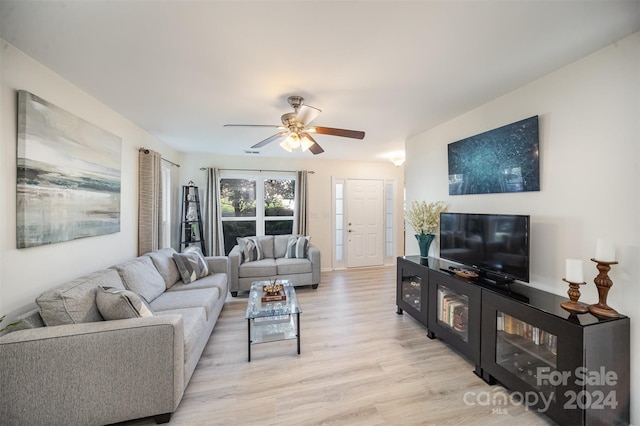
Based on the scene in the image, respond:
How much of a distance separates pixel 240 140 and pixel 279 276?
2264mm

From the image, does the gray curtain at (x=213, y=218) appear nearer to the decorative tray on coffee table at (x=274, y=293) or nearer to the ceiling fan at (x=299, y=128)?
the decorative tray on coffee table at (x=274, y=293)

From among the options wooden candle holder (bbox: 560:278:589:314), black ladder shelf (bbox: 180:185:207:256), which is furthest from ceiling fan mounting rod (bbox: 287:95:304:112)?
black ladder shelf (bbox: 180:185:207:256)

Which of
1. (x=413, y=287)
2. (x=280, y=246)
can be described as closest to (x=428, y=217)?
(x=413, y=287)

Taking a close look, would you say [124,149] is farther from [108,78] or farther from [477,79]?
[477,79]

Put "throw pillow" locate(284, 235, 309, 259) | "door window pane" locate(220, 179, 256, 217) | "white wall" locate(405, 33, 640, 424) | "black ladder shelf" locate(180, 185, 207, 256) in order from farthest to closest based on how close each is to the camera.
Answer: "door window pane" locate(220, 179, 256, 217) < "black ladder shelf" locate(180, 185, 207, 256) < "throw pillow" locate(284, 235, 309, 259) < "white wall" locate(405, 33, 640, 424)

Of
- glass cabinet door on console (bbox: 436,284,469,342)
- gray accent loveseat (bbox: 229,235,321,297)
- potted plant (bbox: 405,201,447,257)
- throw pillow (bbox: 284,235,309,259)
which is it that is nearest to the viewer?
glass cabinet door on console (bbox: 436,284,469,342)

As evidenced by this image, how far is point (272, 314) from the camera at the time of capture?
91.4 inches

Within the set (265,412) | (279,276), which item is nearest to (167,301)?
(265,412)

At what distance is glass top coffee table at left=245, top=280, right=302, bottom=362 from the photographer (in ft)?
7.55

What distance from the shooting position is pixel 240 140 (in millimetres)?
3826

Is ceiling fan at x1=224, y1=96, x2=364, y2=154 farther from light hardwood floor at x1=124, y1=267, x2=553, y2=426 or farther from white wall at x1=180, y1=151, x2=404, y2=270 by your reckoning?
white wall at x1=180, y1=151, x2=404, y2=270

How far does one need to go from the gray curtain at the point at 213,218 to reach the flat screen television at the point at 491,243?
3957 millimetres

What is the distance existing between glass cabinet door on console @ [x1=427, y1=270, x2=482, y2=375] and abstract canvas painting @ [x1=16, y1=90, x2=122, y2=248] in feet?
11.1

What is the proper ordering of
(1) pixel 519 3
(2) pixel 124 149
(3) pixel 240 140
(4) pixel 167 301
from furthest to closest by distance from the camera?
1. (3) pixel 240 140
2. (2) pixel 124 149
3. (4) pixel 167 301
4. (1) pixel 519 3
